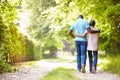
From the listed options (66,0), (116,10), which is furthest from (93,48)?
(66,0)

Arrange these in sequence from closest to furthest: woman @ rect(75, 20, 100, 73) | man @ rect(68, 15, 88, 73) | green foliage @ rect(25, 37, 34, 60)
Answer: woman @ rect(75, 20, 100, 73)
man @ rect(68, 15, 88, 73)
green foliage @ rect(25, 37, 34, 60)

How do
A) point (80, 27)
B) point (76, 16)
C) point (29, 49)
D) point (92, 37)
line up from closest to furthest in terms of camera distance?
point (92, 37), point (80, 27), point (76, 16), point (29, 49)

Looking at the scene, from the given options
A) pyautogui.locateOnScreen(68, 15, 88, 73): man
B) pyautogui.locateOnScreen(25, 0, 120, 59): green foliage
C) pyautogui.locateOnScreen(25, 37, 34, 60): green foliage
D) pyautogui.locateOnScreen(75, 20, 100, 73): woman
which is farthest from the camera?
pyautogui.locateOnScreen(25, 37, 34, 60): green foliage

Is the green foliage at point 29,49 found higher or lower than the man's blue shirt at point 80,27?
lower

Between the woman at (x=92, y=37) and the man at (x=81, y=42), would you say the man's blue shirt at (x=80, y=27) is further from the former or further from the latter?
the woman at (x=92, y=37)

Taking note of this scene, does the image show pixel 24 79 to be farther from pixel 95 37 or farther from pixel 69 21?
pixel 69 21

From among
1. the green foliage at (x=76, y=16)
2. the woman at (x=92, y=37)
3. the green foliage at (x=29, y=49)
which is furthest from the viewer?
the green foliage at (x=29, y=49)

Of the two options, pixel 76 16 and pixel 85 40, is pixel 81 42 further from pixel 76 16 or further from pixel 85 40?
pixel 76 16

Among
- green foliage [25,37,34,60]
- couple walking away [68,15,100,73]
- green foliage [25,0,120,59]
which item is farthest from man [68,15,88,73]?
green foliage [25,37,34,60]

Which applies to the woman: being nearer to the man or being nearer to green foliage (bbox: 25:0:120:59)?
the man

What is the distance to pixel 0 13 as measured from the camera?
1177cm

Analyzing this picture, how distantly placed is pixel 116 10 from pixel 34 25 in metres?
23.1

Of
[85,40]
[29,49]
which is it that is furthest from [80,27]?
[29,49]

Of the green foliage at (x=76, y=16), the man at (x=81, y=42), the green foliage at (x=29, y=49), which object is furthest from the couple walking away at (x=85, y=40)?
the green foliage at (x=29, y=49)
